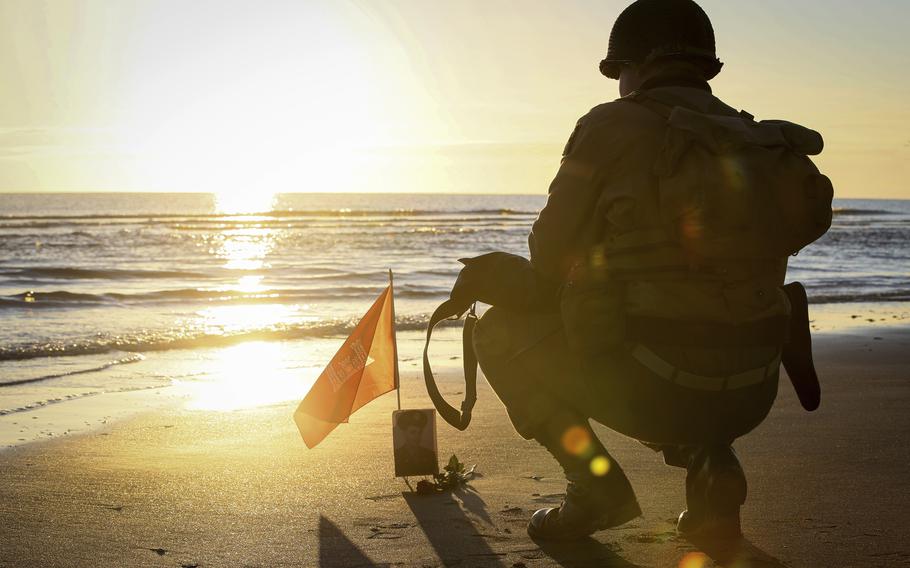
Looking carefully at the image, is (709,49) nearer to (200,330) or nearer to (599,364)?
(599,364)

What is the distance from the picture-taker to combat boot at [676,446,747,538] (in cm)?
314

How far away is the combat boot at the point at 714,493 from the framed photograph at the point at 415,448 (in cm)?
119

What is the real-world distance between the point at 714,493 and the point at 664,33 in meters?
1.45

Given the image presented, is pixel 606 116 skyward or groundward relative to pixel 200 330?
skyward

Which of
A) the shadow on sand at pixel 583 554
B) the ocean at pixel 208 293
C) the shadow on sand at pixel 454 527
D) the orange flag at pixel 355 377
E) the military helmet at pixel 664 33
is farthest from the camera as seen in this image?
the ocean at pixel 208 293

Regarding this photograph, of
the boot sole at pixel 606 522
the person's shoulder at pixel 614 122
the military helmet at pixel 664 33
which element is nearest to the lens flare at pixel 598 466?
the boot sole at pixel 606 522

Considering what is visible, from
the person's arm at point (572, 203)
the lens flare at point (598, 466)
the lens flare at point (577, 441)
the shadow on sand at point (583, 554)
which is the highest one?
the person's arm at point (572, 203)

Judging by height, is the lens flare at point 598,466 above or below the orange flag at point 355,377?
below

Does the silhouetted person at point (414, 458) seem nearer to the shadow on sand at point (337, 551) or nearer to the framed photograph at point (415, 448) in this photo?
the framed photograph at point (415, 448)

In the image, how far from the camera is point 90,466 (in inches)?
185

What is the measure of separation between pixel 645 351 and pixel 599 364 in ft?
0.51

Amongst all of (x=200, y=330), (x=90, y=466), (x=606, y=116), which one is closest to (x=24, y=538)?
(x=90, y=466)

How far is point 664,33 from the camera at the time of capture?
2.95 m

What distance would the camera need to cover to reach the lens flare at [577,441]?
3.16m
